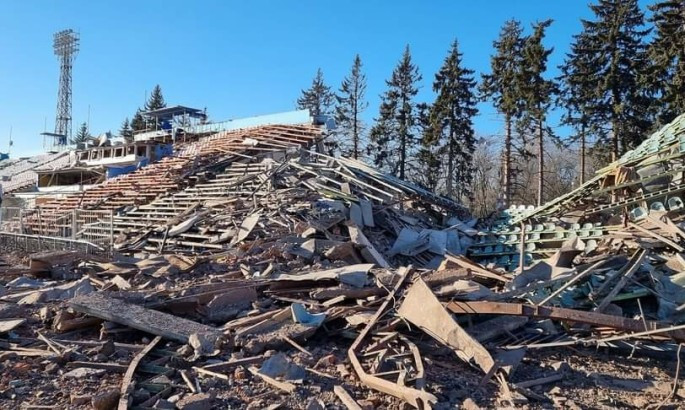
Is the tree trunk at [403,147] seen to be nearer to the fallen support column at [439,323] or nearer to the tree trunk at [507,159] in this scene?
the tree trunk at [507,159]

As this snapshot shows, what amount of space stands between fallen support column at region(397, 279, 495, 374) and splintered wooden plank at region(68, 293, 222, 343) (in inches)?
80.5

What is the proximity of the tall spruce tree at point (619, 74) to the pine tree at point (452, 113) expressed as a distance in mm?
8879

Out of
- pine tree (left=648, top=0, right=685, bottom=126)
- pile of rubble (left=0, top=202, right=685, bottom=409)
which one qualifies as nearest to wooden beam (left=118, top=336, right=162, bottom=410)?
pile of rubble (left=0, top=202, right=685, bottom=409)

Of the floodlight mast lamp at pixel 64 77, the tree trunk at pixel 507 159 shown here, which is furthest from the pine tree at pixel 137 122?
the tree trunk at pixel 507 159

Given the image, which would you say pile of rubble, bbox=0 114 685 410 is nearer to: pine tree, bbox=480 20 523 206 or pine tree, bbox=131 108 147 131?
pine tree, bbox=480 20 523 206

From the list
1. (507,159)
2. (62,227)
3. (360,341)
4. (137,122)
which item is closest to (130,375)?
(360,341)

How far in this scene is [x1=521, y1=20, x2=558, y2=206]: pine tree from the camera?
27.8 metres

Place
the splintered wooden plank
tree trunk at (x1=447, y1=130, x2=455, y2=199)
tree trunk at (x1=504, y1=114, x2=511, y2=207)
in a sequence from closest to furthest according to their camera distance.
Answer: the splintered wooden plank → tree trunk at (x1=504, y1=114, x2=511, y2=207) → tree trunk at (x1=447, y1=130, x2=455, y2=199)

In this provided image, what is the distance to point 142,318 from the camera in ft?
18.0

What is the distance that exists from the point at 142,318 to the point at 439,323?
3.26 meters

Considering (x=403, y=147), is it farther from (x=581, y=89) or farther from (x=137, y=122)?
(x=137, y=122)

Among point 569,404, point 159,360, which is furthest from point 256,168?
point 569,404

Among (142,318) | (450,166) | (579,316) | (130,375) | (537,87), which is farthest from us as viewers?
(450,166)

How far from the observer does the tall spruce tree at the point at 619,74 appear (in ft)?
80.6
